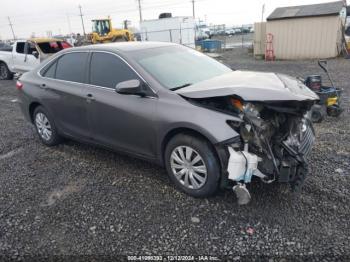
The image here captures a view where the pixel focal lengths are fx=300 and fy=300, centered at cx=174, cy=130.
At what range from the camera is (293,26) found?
1580 centimetres

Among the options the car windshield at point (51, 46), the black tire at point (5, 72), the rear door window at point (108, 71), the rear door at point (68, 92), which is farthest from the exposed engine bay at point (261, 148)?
the black tire at point (5, 72)

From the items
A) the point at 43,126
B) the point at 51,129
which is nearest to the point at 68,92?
the point at 51,129

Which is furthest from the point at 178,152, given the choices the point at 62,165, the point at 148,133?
the point at 62,165

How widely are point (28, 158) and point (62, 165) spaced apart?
726 mm

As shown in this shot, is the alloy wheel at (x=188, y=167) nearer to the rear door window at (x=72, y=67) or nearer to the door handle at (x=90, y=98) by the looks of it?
the door handle at (x=90, y=98)

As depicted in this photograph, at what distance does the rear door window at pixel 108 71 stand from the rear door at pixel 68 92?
0.20 meters

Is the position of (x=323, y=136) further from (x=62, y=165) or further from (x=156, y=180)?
(x=62, y=165)

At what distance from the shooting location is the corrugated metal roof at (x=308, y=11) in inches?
591

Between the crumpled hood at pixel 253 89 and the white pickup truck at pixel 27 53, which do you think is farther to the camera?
the white pickup truck at pixel 27 53

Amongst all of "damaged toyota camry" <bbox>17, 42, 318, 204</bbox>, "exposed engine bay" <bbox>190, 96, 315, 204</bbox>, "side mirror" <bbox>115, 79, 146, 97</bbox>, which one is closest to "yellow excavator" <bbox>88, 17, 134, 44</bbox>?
"damaged toyota camry" <bbox>17, 42, 318, 204</bbox>

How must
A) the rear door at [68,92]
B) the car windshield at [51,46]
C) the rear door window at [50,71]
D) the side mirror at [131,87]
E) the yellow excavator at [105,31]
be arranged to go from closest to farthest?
the side mirror at [131,87] → the rear door at [68,92] → the rear door window at [50,71] → the car windshield at [51,46] → the yellow excavator at [105,31]

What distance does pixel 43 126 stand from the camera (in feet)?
15.9

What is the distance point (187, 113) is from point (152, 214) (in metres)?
1.08

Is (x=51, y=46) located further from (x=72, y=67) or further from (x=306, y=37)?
(x=306, y=37)
